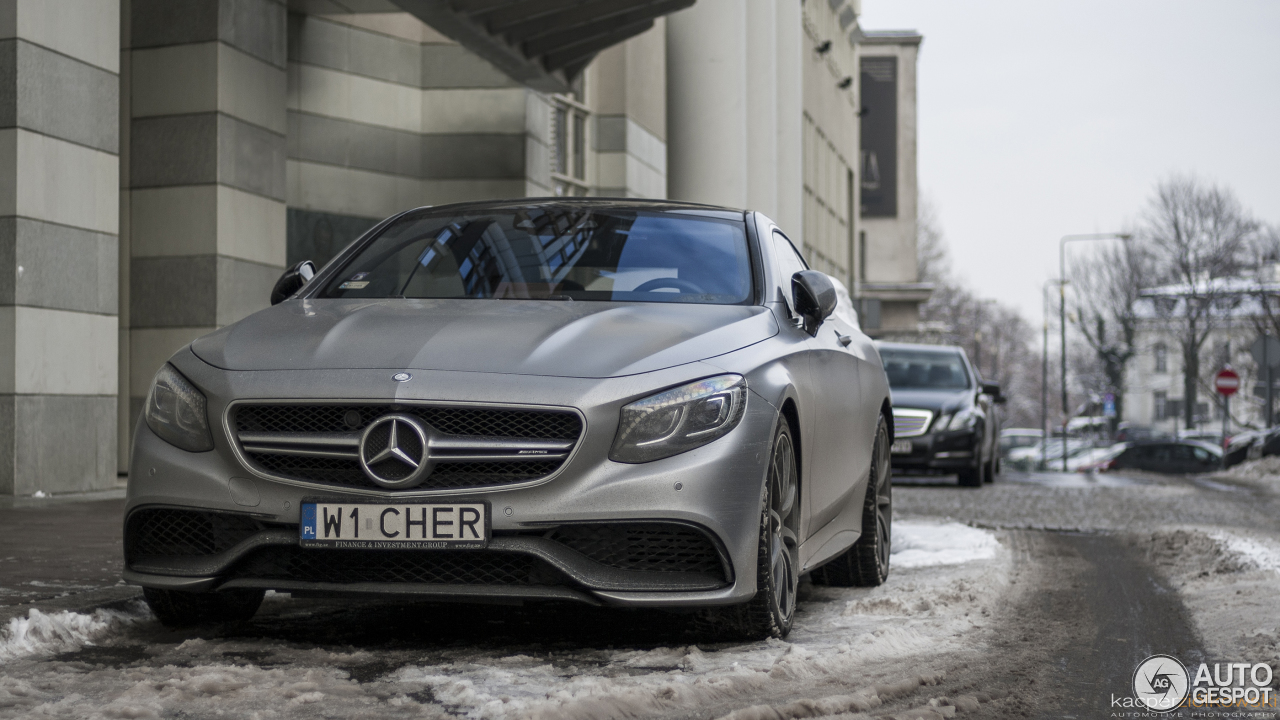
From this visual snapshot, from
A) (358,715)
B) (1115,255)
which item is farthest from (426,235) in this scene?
(1115,255)

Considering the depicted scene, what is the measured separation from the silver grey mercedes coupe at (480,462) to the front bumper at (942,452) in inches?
502

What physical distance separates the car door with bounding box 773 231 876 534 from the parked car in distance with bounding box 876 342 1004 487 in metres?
10.9

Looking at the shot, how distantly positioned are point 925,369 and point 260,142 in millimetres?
9624

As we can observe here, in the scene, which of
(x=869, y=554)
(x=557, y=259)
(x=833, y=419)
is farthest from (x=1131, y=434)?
(x=557, y=259)

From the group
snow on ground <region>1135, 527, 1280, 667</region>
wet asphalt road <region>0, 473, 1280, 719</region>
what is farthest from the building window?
wet asphalt road <region>0, 473, 1280, 719</region>

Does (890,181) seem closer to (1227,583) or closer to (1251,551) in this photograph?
(1251,551)

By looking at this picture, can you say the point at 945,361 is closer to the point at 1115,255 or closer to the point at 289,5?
the point at 289,5

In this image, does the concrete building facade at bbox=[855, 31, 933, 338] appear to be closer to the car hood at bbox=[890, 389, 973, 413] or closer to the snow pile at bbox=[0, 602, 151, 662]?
the car hood at bbox=[890, 389, 973, 413]

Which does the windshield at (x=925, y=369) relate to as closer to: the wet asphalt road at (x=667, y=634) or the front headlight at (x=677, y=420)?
the wet asphalt road at (x=667, y=634)

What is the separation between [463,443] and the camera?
13.8ft

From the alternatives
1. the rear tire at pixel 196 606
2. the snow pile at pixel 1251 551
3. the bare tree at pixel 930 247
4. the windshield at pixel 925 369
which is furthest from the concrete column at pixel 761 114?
the bare tree at pixel 930 247

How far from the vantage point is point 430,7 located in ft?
45.9

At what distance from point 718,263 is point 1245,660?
2219mm

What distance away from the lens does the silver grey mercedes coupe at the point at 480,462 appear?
420 cm
